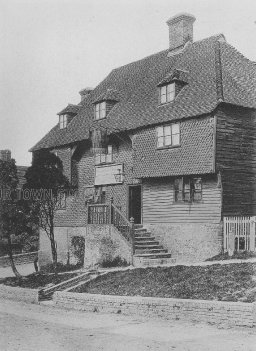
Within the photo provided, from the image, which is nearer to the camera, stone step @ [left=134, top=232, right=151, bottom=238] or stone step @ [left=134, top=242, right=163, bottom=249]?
stone step @ [left=134, top=242, right=163, bottom=249]

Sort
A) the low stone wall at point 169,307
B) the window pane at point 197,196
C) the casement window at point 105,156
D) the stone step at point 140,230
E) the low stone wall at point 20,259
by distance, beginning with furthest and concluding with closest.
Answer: the low stone wall at point 20,259 < the casement window at point 105,156 < the stone step at point 140,230 < the window pane at point 197,196 < the low stone wall at point 169,307

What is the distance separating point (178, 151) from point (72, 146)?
30.2ft

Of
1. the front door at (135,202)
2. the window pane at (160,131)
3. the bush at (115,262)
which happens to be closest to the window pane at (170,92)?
the window pane at (160,131)

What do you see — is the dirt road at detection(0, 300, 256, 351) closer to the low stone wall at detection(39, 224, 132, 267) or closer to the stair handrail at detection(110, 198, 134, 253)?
the low stone wall at detection(39, 224, 132, 267)

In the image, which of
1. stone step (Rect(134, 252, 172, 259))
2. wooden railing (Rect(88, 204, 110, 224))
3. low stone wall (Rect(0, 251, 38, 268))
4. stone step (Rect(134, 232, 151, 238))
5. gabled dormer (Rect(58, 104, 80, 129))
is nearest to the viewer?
stone step (Rect(134, 252, 172, 259))

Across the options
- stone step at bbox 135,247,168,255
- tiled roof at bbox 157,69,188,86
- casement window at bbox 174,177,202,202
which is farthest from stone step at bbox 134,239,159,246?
tiled roof at bbox 157,69,188,86

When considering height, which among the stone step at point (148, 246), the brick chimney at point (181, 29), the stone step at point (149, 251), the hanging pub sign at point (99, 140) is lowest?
the stone step at point (149, 251)

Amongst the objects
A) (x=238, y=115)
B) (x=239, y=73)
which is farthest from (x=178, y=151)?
(x=239, y=73)

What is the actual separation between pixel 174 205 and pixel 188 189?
3.72 ft

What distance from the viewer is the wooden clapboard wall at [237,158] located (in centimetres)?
2139

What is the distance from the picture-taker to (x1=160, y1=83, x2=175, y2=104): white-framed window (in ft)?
79.7

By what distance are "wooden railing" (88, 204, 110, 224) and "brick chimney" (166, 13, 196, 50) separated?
10356 millimetres

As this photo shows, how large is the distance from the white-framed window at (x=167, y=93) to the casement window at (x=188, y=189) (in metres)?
4.07

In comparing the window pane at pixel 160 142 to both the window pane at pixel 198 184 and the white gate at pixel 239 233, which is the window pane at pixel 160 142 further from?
the white gate at pixel 239 233
